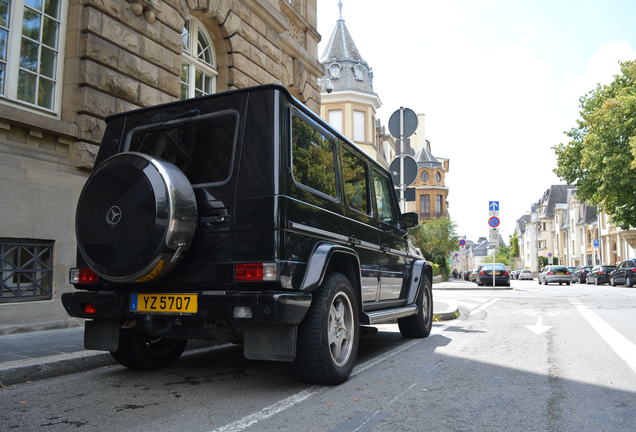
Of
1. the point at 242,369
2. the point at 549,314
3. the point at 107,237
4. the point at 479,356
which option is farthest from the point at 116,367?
the point at 549,314

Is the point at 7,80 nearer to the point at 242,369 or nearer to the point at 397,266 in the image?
the point at 242,369

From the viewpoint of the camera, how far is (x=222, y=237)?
168 inches

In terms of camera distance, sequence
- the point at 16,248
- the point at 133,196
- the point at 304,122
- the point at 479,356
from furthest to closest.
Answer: the point at 16,248 < the point at 479,356 < the point at 304,122 < the point at 133,196

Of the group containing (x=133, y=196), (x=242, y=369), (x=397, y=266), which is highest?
(x=133, y=196)

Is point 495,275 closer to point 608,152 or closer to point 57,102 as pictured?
point 608,152

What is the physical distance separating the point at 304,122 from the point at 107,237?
1.88 meters

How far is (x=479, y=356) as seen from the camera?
6125 millimetres

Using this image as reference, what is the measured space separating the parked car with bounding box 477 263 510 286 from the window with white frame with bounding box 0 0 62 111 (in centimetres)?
2663

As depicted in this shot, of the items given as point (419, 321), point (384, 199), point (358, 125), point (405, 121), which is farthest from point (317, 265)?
point (358, 125)

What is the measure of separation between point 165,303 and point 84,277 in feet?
3.16

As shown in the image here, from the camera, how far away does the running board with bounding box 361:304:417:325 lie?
5.17 m

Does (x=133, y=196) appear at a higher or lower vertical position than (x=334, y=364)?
higher

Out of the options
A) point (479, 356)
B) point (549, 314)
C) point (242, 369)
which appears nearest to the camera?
point (242, 369)

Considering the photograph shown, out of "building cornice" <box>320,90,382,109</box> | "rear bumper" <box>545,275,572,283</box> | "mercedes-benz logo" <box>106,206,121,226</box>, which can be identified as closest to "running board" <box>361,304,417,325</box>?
"mercedes-benz logo" <box>106,206,121,226</box>
